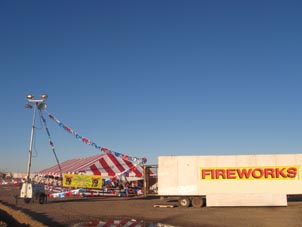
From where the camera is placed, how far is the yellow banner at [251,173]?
2431 cm

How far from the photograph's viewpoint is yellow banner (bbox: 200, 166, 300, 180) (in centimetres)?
2431

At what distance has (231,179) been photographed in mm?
24500

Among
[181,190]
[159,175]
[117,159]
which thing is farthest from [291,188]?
[117,159]

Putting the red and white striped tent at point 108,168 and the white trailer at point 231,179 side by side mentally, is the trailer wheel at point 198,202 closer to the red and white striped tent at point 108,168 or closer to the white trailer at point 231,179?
the white trailer at point 231,179

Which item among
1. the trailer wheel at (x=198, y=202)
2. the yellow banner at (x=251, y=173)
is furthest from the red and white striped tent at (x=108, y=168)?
the yellow banner at (x=251, y=173)

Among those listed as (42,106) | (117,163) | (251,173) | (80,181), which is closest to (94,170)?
(80,181)

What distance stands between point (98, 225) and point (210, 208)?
10067mm

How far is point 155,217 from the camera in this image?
62.5ft

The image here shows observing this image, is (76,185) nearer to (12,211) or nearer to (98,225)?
(12,211)

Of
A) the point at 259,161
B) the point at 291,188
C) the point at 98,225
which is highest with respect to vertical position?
the point at 259,161

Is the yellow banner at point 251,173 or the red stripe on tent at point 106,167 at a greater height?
the red stripe on tent at point 106,167

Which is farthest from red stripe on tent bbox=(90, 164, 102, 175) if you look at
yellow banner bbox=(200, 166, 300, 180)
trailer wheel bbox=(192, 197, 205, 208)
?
yellow banner bbox=(200, 166, 300, 180)

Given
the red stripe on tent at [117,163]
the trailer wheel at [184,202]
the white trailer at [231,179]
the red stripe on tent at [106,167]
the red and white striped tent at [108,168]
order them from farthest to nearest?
1. the red stripe on tent at [117,163]
2. the red stripe on tent at [106,167]
3. the red and white striped tent at [108,168]
4. the trailer wheel at [184,202]
5. the white trailer at [231,179]

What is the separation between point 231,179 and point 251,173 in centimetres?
142
